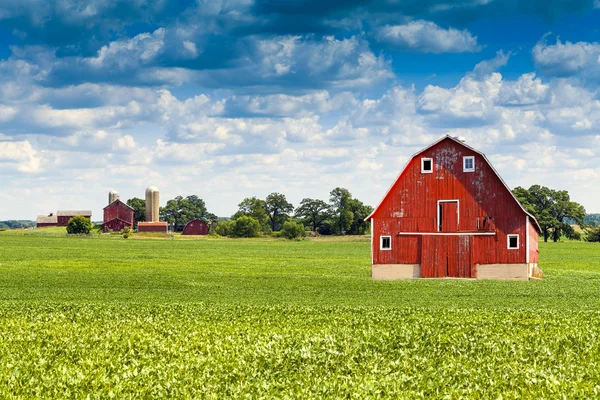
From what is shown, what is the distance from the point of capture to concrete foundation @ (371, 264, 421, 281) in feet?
164

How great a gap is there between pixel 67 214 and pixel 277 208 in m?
55.1

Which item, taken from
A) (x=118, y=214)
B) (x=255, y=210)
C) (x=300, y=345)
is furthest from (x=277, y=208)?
(x=300, y=345)

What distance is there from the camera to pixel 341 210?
16338 centimetres

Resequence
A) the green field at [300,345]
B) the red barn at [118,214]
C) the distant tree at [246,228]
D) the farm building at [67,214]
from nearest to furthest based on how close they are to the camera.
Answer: the green field at [300,345] → the distant tree at [246,228] → the red barn at [118,214] → the farm building at [67,214]

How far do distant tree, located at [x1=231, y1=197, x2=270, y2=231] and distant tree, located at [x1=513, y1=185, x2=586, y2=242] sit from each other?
58.4 m

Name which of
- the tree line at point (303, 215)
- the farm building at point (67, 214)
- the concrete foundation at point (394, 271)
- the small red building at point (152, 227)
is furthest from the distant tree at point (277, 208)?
the concrete foundation at point (394, 271)

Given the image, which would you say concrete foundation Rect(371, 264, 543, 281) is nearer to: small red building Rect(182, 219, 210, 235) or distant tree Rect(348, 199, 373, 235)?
distant tree Rect(348, 199, 373, 235)

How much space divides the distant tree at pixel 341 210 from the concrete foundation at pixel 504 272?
360 ft

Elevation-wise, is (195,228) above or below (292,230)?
above

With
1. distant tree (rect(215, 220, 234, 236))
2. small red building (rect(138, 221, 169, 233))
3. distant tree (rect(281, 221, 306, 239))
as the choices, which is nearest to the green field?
distant tree (rect(281, 221, 306, 239))

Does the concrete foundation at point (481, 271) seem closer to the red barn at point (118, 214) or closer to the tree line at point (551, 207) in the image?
the tree line at point (551, 207)

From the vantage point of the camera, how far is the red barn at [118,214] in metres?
170

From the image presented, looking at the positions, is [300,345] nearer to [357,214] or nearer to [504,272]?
[504,272]

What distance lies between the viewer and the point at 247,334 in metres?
22.7
